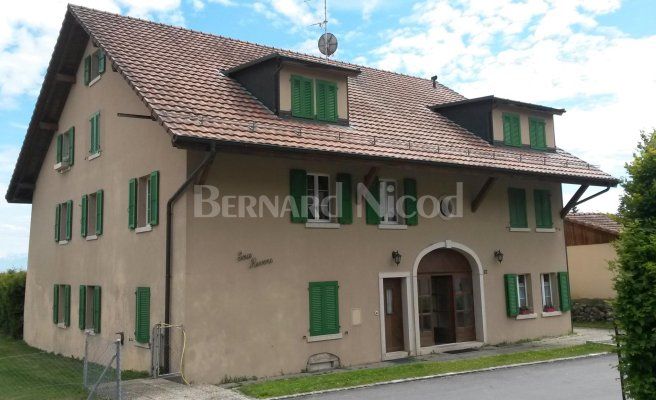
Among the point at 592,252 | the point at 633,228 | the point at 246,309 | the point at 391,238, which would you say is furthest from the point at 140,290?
the point at 592,252

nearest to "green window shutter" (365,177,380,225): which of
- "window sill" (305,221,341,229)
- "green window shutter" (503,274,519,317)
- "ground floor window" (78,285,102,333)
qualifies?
"window sill" (305,221,341,229)

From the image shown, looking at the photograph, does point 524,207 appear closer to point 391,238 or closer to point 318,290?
point 391,238

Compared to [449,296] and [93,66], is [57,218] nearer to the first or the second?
[93,66]

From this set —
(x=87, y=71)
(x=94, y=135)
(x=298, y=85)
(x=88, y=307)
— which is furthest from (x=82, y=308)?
(x=298, y=85)

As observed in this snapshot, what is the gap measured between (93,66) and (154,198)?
20.3 feet

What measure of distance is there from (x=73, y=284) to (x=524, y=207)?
13.5 meters

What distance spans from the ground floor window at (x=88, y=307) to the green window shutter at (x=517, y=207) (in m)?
11.8

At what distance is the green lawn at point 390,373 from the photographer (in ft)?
38.7

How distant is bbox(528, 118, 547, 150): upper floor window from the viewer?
20484 mm

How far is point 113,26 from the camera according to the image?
17047 mm

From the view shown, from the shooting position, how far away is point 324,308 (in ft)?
47.5

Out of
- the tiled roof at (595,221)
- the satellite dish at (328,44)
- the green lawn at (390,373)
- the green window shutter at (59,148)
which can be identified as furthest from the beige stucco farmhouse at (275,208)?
the tiled roof at (595,221)

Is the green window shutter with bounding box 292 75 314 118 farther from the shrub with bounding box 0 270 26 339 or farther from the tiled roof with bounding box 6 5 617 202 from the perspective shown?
the shrub with bounding box 0 270 26 339

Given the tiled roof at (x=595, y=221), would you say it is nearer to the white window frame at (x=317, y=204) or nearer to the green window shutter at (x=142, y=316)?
the white window frame at (x=317, y=204)
